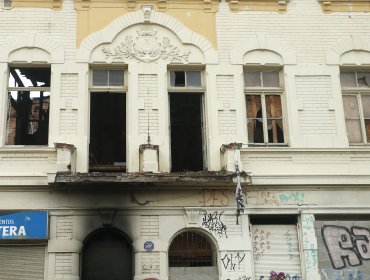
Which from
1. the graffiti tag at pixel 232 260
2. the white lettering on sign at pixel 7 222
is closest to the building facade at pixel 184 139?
the graffiti tag at pixel 232 260

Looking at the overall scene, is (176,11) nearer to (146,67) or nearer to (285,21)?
(146,67)

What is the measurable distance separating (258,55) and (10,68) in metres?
5.79

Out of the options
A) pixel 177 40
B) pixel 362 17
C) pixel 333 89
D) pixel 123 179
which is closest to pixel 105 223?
pixel 123 179

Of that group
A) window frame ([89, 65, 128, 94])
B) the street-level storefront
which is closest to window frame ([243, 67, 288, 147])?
window frame ([89, 65, 128, 94])

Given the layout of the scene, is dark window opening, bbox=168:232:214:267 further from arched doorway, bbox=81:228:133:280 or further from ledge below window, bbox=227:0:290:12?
ledge below window, bbox=227:0:290:12

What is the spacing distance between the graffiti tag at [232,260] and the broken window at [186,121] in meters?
2.10

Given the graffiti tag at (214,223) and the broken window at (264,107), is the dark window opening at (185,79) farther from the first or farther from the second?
the graffiti tag at (214,223)

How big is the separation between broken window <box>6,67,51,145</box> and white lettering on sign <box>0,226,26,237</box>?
1.99 meters

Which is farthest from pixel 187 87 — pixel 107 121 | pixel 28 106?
pixel 28 106

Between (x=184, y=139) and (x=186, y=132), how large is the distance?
0.19 metres

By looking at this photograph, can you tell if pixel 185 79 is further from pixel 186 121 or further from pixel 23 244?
pixel 23 244

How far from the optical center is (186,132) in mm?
12195

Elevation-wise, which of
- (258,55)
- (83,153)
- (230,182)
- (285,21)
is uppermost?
(285,21)

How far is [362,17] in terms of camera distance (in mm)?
13109
